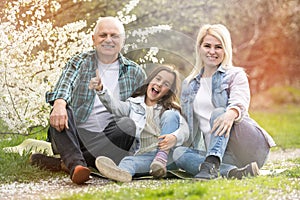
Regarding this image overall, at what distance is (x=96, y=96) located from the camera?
13.8 feet

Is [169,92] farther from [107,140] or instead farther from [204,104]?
[107,140]

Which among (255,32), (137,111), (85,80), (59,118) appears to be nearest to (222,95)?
(137,111)

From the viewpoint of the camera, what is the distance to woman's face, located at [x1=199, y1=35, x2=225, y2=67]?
4.04 metres

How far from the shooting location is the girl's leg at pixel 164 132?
380 cm

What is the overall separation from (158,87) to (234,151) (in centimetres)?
68

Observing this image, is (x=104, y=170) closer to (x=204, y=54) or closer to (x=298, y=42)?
(x=204, y=54)

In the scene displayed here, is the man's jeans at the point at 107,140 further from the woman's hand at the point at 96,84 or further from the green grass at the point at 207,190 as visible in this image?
the green grass at the point at 207,190

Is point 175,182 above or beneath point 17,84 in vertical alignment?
beneath

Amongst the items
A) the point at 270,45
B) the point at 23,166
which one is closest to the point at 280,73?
the point at 270,45

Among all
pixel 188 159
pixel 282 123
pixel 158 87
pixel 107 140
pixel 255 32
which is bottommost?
pixel 282 123

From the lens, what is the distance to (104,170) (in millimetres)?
3650

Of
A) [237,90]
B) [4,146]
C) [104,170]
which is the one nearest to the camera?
[104,170]

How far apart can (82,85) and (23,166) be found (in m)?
0.68

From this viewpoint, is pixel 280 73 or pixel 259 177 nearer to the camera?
pixel 259 177
